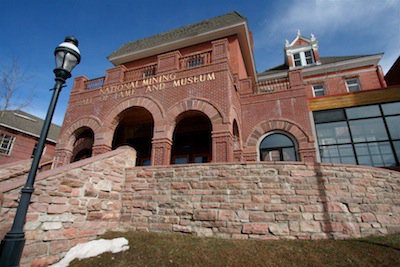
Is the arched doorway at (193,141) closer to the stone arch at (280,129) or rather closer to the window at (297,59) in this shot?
the stone arch at (280,129)

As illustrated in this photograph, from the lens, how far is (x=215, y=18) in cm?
1578

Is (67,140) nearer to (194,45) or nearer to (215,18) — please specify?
(194,45)

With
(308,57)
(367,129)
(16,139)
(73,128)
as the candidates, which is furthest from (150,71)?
(16,139)

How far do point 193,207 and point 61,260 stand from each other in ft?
10.3

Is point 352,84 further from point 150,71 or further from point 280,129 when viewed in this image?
point 150,71

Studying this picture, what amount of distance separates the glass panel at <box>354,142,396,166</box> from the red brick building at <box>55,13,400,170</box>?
0.04m

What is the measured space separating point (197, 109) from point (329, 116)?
6978mm

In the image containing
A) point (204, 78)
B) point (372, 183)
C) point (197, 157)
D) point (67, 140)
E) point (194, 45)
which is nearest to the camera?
point (372, 183)

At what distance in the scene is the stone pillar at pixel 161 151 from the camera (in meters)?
8.48

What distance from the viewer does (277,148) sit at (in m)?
10.2

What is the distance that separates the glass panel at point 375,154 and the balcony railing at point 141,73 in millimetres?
10807

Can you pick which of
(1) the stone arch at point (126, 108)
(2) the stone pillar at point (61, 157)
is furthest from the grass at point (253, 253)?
(2) the stone pillar at point (61, 157)

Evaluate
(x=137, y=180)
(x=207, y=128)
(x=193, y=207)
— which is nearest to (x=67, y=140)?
(x=137, y=180)

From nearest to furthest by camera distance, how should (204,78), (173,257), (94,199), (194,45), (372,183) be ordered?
1. (173,257)
2. (94,199)
3. (372,183)
4. (204,78)
5. (194,45)
